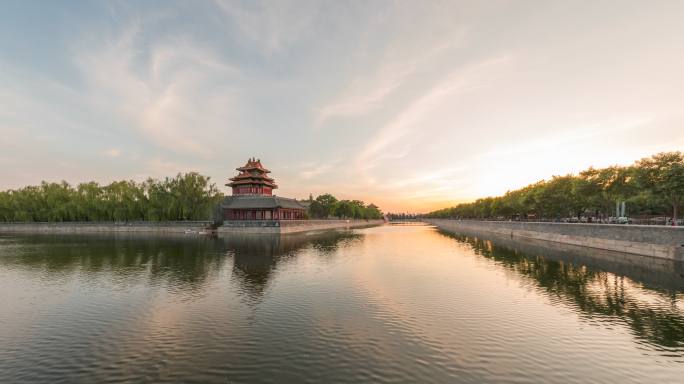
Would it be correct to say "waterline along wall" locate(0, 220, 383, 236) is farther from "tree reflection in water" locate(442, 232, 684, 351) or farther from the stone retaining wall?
"tree reflection in water" locate(442, 232, 684, 351)

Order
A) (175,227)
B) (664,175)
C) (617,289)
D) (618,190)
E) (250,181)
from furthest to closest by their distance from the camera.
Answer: (250,181)
(175,227)
(618,190)
(664,175)
(617,289)

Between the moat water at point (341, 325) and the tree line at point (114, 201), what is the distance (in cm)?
5430

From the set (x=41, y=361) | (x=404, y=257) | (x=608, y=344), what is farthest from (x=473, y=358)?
(x=404, y=257)

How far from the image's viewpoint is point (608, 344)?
12312 mm

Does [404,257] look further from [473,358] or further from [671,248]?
[473,358]

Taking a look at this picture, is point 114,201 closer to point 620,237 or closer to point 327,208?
point 327,208

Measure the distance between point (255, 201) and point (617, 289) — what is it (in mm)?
71474

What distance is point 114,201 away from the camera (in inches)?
3570

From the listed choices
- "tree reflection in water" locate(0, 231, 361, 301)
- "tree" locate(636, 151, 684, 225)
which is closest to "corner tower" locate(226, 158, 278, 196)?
"tree reflection in water" locate(0, 231, 361, 301)

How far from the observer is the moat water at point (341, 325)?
10.2m

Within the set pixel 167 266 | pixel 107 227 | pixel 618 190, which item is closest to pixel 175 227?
pixel 107 227

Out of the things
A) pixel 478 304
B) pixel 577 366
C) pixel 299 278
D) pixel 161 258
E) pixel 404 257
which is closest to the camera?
pixel 577 366

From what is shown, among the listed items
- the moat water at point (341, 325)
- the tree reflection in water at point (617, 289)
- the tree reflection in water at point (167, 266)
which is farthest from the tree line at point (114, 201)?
the tree reflection in water at point (617, 289)

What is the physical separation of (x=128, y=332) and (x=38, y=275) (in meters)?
19.2
